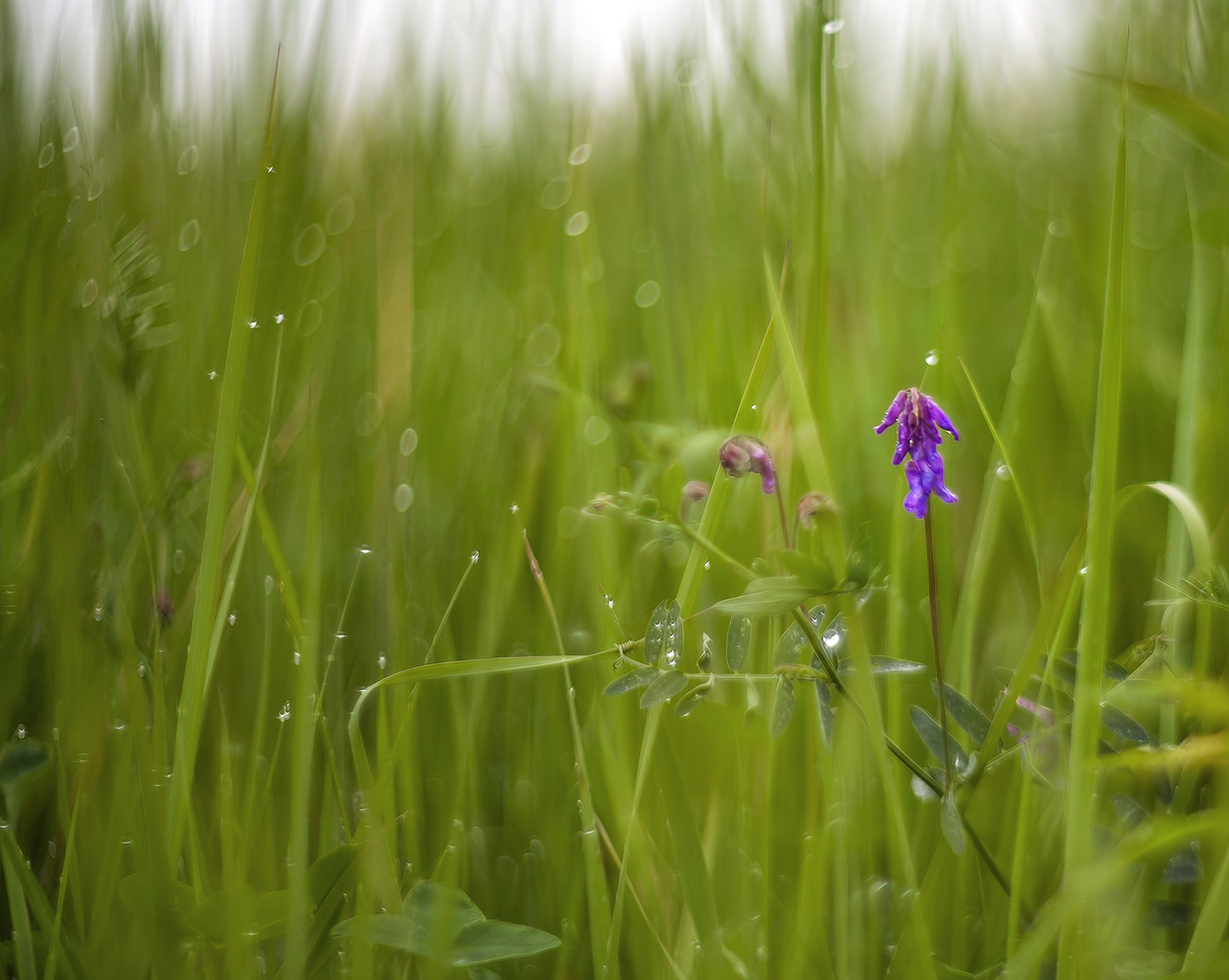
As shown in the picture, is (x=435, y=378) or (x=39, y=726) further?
(x=435, y=378)

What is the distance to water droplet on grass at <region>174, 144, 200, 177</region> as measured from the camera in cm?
148

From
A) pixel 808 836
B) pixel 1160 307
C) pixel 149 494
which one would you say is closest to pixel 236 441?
pixel 149 494

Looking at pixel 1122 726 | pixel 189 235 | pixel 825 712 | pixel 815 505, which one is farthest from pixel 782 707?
pixel 189 235

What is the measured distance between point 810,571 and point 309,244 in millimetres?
926

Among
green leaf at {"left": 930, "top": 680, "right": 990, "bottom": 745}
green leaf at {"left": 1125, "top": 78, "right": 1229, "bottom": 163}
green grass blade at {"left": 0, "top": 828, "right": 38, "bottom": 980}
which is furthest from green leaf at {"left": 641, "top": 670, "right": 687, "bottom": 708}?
green leaf at {"left": 1125, "top": 78, "right": 1229, "bottom": 163}

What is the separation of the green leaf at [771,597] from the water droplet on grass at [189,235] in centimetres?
124

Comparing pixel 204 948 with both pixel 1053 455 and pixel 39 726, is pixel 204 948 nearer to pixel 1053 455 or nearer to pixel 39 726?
pixel 39 726

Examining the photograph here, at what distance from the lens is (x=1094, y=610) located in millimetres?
592

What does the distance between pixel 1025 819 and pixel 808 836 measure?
0.17m

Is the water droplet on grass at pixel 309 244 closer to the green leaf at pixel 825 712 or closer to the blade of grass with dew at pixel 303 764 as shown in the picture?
the blade of grass with dew at pixel 303 764

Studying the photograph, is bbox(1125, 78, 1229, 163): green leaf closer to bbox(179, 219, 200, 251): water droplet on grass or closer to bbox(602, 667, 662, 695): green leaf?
bbox(602, 667, 662, 695): green leaf

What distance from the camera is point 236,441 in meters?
0.82

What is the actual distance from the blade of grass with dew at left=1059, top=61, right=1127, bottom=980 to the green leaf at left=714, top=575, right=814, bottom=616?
0.21m

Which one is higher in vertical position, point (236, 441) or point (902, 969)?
point (236, 441)
